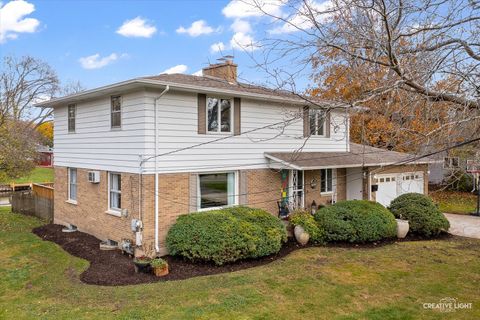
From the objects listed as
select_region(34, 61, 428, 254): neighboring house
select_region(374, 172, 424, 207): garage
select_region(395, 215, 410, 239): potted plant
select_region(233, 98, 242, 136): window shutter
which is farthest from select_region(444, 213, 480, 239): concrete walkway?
select_region(233, 98, 242, 136): window shutter

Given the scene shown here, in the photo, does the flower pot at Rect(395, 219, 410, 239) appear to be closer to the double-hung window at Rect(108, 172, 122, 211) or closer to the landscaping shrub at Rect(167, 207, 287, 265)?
the landscaping shrub at Rect(167, 207, 287, 265)

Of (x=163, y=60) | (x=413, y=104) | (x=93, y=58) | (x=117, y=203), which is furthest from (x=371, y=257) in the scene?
(x=93, y=58)

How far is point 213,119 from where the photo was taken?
11945 mm

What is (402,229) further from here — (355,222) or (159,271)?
(159,271)

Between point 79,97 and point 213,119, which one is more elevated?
point 79,97

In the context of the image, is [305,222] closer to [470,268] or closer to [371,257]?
[371,257]

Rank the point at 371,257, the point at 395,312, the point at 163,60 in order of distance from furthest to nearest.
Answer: the point at 163,60, the point at 371,257, the point at 395,312

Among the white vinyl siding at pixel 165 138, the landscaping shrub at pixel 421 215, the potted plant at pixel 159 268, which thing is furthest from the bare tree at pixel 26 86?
the landscaping shrub at pixel 421 215

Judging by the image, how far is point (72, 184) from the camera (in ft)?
47.9

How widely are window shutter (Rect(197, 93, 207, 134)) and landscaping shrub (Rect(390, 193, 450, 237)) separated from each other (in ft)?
27.5

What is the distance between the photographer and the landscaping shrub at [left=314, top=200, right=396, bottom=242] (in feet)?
40.6

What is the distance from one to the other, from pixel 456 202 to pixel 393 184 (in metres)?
7.92

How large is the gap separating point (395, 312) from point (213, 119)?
24.7 feet

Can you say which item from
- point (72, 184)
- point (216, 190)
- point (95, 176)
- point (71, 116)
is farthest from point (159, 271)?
point (71, 116)
